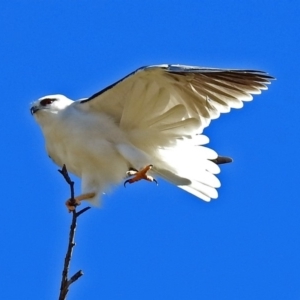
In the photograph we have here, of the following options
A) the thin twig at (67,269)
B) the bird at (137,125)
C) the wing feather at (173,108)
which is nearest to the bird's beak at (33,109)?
the bird at (137,125)

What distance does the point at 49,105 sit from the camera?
20.2 ft

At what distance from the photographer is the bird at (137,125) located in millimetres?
5695

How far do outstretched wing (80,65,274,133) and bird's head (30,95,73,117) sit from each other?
0.68 ft

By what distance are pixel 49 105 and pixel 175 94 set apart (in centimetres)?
105

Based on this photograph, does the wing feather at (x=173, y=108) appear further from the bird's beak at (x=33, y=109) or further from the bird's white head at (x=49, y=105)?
the bird's beak at (x=33, y=109)

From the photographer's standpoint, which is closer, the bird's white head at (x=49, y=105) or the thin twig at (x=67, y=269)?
the thin twig at (x=67, y=269)

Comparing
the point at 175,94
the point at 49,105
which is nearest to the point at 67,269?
the point at 175,94

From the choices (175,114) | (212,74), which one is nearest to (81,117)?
(175,114)

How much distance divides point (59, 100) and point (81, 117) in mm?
351

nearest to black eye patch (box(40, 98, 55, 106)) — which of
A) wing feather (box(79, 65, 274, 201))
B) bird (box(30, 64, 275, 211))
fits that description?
bird (box(30, 64, 275, 211))

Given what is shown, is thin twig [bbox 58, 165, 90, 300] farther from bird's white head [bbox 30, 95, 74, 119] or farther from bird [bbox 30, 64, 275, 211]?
bird's white head [bbox 30, 95, 74, 119]

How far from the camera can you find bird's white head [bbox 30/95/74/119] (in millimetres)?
6109

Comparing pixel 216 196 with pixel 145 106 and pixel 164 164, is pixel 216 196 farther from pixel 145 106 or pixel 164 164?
pixel 145 106

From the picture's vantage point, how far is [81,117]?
5.99 m
